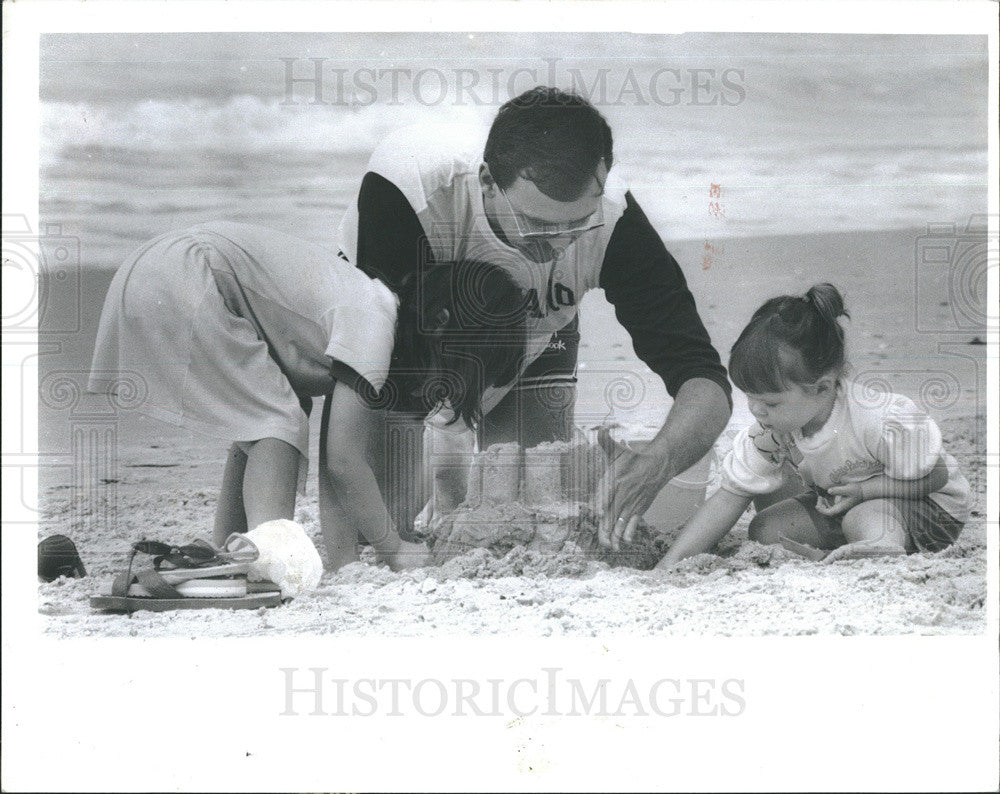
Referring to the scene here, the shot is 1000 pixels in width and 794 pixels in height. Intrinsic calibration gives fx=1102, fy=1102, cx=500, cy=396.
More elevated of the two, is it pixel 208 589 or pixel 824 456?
pixel 824 456

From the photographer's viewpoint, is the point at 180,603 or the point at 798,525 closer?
the point at 180,603

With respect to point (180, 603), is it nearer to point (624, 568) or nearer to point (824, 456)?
point (624, 568)

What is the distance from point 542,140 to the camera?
3355 millimetres

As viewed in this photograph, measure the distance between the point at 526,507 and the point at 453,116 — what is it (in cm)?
122

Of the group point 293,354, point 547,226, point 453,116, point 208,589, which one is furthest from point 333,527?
point 453,116

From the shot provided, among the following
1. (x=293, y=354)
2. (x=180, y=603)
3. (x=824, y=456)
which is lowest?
(x=180, y=603)

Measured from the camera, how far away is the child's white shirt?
3434mm

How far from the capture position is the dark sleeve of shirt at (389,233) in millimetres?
3355

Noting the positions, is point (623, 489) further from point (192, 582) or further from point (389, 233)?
point (192, 582)

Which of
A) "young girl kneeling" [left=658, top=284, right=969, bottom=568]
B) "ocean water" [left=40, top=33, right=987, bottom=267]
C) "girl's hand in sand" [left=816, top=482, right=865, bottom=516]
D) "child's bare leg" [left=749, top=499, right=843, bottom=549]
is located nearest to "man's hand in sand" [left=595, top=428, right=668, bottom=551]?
"young girl kneeling" [left=658, top=284, right=969, bottom=568]

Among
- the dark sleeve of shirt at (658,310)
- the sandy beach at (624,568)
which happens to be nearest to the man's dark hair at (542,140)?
the dark sleeve of shirt at (658,310)

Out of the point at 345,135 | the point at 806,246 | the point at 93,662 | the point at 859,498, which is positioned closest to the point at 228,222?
the point at 345,135

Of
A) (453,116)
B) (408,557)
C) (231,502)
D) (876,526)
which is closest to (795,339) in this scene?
(876,526)

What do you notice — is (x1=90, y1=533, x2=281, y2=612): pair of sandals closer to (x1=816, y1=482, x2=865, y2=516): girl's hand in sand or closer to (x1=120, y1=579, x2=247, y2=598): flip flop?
(x1=120, y1=579, x2=247, y2=598): flip flop
